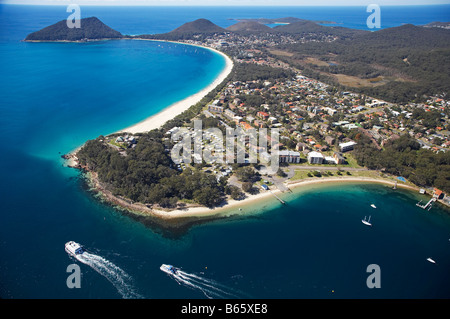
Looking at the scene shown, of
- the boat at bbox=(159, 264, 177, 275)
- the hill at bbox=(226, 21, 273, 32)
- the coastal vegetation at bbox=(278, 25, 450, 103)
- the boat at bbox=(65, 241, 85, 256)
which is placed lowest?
the boat at bbox=(159, 264, 177, 275)

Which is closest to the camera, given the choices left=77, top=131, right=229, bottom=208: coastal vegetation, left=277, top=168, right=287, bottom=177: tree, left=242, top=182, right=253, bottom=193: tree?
left=77, top=131, right=229, bottom=208: coastal vegetation

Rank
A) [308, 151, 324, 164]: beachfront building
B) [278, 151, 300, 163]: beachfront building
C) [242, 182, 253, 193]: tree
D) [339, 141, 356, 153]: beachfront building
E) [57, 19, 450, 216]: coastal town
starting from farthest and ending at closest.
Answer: [339, 141, 356, 153]: beachfront building < [308, 151, 324, 164]: beachfront building < [278, 151, 300, 163]: beachfront building < [57, 19, 450, 216]: coastal town < [242, 182, 253, 193]: tree

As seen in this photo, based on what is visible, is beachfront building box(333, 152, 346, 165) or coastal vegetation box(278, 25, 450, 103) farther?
coastal vegetation box(278, 25, 450, 103)

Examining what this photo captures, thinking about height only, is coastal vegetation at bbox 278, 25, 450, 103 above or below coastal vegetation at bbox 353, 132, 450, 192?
above

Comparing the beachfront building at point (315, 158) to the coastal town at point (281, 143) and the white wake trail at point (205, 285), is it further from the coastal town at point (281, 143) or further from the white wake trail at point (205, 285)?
the white wake trail at point (205, 285)

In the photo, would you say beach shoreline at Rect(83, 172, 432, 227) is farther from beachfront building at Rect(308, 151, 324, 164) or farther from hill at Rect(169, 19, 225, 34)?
hill at Rect(169, 19, 225, 34)

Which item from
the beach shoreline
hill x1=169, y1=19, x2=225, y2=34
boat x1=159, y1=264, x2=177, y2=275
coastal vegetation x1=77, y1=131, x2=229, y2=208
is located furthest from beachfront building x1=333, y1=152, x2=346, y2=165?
hill x1=169, y1=19, x2=225, y2=34

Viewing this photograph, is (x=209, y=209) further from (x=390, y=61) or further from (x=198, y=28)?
(x=198, y=28)

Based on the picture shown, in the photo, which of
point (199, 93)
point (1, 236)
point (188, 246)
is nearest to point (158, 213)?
point (188, 246)
